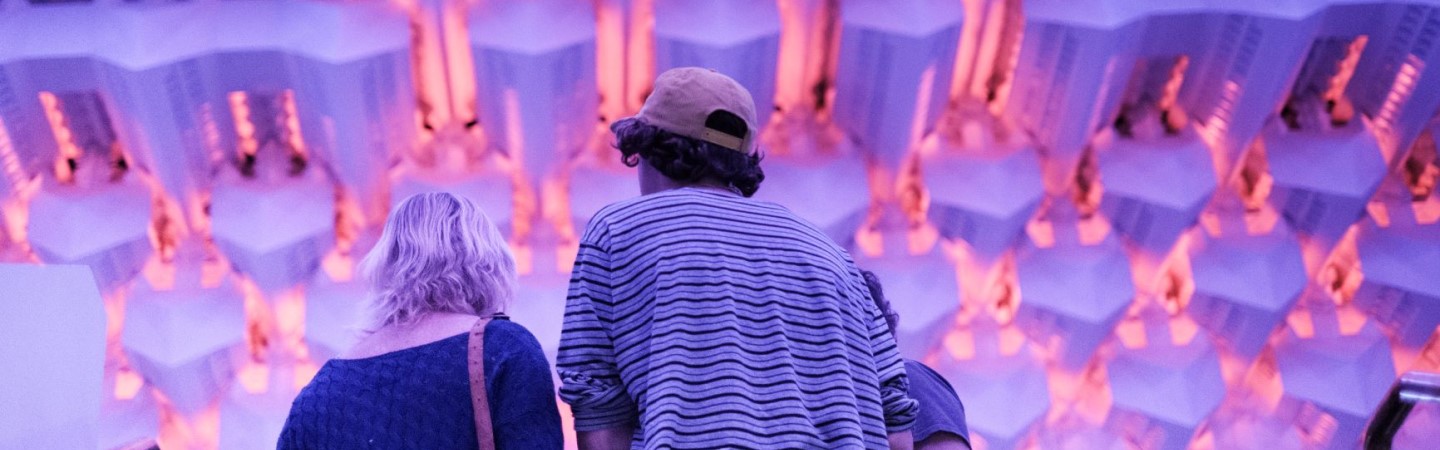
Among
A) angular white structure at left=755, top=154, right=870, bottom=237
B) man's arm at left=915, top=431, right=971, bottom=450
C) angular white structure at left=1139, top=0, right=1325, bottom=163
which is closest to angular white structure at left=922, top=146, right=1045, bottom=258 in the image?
angular white structure at left=755, top=154, right=870, bottom=237

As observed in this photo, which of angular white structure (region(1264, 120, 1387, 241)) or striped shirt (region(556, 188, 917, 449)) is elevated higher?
striped shirt (region(556, 188, 917, 449))

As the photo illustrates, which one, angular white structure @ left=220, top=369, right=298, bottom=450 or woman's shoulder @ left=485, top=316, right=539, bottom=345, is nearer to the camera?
woman's shoulder @ left=485, top=316, right=539, bottom=345

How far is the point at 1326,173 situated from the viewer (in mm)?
2021

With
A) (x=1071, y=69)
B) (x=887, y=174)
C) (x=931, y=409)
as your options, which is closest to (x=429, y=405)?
(x=931, y=409)

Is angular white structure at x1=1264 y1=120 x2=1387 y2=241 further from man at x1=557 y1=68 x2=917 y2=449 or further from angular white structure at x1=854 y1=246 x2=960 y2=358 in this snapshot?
man at x1=557 y1=68 x2=917 y2=449

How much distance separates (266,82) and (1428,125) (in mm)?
2144

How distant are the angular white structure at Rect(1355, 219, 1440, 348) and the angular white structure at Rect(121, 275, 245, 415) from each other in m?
2.14

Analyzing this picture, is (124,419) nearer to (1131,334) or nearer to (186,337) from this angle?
(186,337)

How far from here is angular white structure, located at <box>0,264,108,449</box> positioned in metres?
0.63

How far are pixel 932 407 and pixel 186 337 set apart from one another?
1298 millimetres

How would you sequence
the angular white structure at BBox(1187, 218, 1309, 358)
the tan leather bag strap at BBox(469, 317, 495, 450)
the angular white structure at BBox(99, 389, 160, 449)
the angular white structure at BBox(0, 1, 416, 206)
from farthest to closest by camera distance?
the angular white structure at BBox(1187, 218, 1309, 358), the angular white structure at BBox(99, 389, 160, 449), the angular white structure at BBox(0, 1, 416, 206), the tan leather bag strap at BBox(469, 317, 495, 450)

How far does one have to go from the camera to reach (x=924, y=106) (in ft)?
6.24

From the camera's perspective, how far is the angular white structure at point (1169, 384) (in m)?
2.08

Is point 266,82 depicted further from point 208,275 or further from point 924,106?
point 924,106
